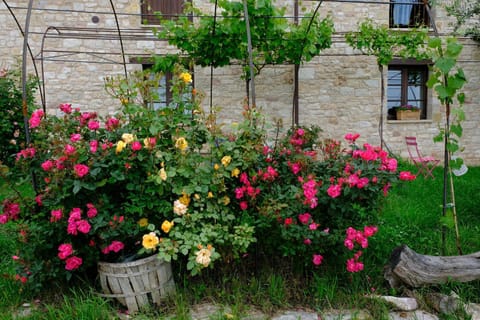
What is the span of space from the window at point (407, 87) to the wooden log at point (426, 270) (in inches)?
245

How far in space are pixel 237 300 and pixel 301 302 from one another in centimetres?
40

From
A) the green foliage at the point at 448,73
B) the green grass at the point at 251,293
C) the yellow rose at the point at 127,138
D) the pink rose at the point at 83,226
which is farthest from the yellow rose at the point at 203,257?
the green foliage at the point at 448,73

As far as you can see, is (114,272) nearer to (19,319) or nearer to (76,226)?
(76,226)

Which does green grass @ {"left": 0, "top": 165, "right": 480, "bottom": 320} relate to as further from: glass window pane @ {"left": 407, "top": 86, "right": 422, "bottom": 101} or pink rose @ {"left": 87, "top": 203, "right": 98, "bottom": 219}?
glass window pane @ {"left": 407, "top": 86, "right": 422, "bottom": 101}

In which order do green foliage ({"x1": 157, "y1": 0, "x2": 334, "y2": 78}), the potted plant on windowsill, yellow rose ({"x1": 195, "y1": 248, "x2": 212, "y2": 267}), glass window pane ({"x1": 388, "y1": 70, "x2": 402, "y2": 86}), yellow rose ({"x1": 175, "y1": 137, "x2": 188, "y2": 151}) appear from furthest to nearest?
glass window pane ({"x1": 388, "y1": 70, "x2": 402, "y2": 86}) → the potted plant on windowsill → green foliage ({"x1": 157, "y1": 0, "x2": 334, "y2": 78}) → yellow rose ({"x1": 175, "y1": 137, "x2": 188, "y2": 151}) → yellow rose ({"x1": 195, "y1": 248, "x2": 212, "y2": 267})

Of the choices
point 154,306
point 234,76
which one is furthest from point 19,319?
point 234,76

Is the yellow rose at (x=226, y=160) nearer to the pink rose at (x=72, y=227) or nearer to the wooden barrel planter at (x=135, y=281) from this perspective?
the wooden barrel planter at (x=135, y=281)

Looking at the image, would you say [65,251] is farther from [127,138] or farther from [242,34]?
[242,34]

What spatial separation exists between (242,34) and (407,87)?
4767mm

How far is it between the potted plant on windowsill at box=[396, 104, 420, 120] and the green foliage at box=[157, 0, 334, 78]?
2772mm

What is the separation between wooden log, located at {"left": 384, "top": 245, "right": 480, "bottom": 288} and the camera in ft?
7.36

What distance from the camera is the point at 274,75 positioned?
7496mm

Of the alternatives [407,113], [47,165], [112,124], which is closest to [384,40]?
[407,113]

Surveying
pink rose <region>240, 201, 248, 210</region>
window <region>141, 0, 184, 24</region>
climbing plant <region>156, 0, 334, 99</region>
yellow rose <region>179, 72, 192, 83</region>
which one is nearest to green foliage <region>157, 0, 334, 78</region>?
climbing plant <region>156, 0, 334, 99</region>
